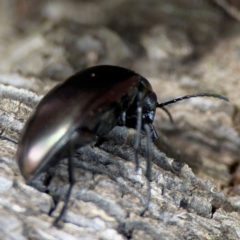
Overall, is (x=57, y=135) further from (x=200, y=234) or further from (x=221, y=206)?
(x=221, y=206)

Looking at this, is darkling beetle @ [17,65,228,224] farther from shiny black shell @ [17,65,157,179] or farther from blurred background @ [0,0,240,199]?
blurred background @ [0,0,240,199]

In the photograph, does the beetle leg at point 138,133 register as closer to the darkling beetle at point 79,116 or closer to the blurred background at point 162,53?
the darkling beetle at point 79,116

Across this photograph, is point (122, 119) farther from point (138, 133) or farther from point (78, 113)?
point (78, 113)

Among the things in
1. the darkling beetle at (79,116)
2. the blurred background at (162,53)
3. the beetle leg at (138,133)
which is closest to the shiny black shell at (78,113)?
the darkling beetle at (79,116)

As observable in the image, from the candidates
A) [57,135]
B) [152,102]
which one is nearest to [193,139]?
[152,102]

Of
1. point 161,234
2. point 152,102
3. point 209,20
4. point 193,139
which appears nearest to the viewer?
point 161,234

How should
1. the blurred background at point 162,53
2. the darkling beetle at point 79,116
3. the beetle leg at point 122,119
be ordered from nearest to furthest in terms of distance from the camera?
the darkling beetle at point 79,116
the beetle leg at point 122,119
the blurred background at point 162,53

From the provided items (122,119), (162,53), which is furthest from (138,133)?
(162,53)
